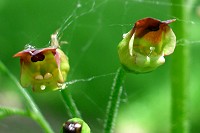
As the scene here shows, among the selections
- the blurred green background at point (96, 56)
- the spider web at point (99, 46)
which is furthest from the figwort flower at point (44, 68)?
the spider web at point (99, 46)

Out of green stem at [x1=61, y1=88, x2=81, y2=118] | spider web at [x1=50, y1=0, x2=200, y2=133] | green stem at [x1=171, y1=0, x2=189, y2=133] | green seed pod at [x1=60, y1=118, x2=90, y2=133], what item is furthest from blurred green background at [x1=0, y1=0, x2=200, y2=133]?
green seed pod at [x1=60, y1=118, x2=90, y2=133]

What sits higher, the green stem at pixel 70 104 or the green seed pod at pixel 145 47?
the green seed pod at pixel 145 47

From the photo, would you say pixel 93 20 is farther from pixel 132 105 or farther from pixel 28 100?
pixel 28 100

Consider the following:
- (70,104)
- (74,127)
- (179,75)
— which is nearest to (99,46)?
(179,75)

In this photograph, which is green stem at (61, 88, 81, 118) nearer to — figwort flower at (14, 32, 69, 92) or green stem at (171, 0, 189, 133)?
figwort flower at (14, 32, 69, 92)

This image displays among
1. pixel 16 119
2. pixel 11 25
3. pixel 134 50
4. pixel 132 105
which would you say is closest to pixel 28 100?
pixel 134 50

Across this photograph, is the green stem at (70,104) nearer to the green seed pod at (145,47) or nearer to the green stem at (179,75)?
the green seed pod at (145,47)
